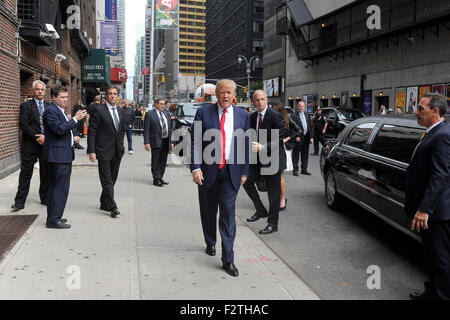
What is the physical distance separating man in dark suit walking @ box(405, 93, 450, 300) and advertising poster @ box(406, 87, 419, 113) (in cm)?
2325

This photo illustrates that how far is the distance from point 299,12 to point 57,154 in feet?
127

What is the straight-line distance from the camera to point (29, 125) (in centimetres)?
732

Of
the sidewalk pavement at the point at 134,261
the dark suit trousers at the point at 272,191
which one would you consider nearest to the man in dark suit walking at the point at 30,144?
the sidewalk pavement at the point at 134,261

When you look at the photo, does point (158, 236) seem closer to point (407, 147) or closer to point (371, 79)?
point (407, 147)

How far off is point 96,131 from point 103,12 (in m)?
54.3

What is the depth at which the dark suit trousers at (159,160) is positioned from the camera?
10.0m

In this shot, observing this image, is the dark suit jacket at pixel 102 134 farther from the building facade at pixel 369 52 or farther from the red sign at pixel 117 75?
the red sign at pixel 117 75

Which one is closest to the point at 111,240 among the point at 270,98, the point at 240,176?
the point at 240,176

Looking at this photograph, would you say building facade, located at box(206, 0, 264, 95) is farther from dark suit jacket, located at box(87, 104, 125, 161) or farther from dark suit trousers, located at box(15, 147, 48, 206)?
dark suit jacket, located at box(87, 104, 125, 161)

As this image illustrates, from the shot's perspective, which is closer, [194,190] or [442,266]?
[442,266]

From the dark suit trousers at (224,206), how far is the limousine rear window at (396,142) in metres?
2.08

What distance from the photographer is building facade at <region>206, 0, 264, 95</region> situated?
9125 cm

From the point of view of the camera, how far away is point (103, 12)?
56688 millimetres

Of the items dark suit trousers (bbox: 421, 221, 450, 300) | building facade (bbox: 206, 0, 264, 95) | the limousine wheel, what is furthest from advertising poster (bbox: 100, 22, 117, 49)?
building facade (bbox: 206, 0, 264, 95)
